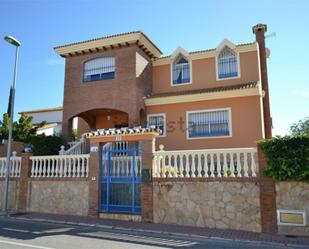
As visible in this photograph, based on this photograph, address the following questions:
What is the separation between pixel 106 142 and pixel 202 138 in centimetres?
678

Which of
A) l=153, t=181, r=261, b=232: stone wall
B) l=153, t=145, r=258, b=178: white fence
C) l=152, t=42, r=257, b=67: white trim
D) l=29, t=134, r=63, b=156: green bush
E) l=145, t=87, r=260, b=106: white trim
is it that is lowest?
l=153, t=181, r=261, b=232: stone wall

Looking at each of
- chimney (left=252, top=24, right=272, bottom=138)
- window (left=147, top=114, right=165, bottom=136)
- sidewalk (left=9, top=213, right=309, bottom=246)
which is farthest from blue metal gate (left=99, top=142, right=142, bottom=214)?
chimney (left=252, top=24, right=272, bottom=138)

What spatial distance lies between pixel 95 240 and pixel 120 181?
11.1 ft

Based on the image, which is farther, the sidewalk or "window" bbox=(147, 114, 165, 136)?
"window" bbox=(147, 114, 165, 136)

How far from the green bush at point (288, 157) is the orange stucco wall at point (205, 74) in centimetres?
902

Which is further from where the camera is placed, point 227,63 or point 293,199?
point 227,63

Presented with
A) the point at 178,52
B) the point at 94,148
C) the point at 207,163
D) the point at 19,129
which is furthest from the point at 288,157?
the point at 19,129

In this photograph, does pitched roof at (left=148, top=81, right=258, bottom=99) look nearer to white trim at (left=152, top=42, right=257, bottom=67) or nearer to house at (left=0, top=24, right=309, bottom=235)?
house at (left=0, top=24, right=309, bottom=235)

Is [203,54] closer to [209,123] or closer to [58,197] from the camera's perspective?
[209,123]

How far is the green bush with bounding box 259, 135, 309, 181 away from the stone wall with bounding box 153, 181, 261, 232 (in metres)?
Answer: 0.82

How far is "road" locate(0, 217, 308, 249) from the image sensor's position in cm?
716

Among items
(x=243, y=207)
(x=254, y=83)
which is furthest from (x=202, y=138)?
(x=243, y=207)

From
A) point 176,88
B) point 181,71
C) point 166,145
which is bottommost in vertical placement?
point 166,145

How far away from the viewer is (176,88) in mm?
18469
